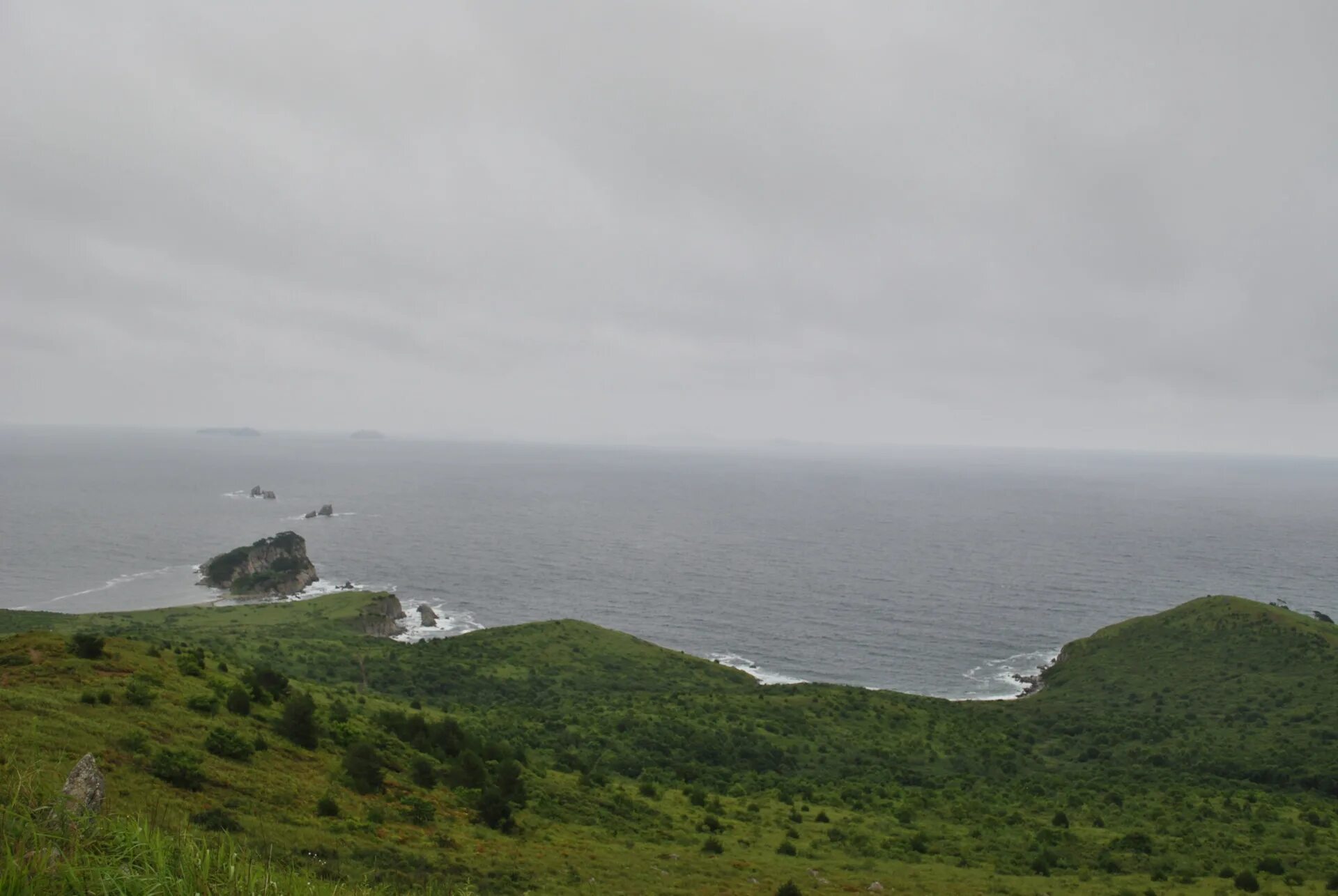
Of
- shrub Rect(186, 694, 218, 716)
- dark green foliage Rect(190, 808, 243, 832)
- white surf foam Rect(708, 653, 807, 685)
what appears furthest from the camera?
white surf foam Rect(708, 653, 807, 685)

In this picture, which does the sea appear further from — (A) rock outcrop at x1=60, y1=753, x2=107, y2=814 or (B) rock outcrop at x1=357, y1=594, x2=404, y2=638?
(A) rock outcrop at x1=60, y1=753, x2=107, y2=814

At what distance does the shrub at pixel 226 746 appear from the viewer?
20531mm

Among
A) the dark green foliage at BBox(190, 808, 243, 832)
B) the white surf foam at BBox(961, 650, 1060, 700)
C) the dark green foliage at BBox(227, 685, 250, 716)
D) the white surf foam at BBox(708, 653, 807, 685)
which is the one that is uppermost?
the dark green foliage at BBox(190, 808, 243, 832)

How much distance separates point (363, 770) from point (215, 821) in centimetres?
784

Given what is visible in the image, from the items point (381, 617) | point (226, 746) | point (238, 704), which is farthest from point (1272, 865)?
point (381, 617)

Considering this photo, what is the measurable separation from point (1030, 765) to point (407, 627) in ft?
246

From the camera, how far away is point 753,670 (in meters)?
84.2

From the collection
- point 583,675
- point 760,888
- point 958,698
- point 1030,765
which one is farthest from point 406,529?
point 760,888

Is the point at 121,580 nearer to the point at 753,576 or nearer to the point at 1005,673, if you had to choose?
the point at 753,576

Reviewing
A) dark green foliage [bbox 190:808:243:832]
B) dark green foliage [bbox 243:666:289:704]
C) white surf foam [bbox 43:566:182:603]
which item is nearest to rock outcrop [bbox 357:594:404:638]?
white surf foam [bbox 43:566:182:603]

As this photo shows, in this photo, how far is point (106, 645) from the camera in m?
26.3

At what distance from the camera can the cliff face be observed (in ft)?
359

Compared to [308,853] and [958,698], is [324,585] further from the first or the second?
[308,853]

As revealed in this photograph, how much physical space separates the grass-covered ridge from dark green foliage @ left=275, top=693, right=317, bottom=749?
111 mm
